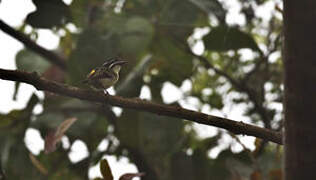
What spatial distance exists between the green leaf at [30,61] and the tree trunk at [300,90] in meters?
2.30

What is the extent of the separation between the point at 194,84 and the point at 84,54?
1.07m

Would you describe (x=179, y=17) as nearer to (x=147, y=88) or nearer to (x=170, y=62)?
(x=170, y=62)

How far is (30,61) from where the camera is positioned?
10.7 feet

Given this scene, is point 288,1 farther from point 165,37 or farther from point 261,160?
point 165,37

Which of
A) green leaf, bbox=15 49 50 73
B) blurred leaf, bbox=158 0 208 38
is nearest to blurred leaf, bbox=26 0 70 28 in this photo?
green leaf, bbox=15 49 50 73

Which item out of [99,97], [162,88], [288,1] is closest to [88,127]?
[162,88]

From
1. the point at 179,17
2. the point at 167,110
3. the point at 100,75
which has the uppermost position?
the point at 179,17

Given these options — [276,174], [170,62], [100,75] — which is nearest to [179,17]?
[170,62]

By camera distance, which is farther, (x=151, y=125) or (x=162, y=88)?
(x=162, y=88)

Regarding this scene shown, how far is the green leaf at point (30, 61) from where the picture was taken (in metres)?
3.18

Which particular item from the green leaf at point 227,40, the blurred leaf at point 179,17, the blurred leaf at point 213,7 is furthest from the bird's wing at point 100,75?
the blurred leaf at point 179,17

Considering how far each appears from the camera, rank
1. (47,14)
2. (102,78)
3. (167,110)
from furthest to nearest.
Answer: (47,14) < (102,78) < (167,110)

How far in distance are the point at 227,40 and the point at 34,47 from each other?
1.29 metres

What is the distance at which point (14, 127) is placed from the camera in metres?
3.15
